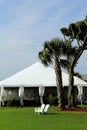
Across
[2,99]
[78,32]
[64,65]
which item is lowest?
[2,99]

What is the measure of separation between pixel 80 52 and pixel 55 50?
3.73 meters

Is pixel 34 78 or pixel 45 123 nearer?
pixel 45 123

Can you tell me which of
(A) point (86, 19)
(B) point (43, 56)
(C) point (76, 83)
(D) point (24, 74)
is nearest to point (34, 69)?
(D) point (24, 74)

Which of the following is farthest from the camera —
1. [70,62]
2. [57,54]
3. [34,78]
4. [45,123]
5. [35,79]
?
[34,78]

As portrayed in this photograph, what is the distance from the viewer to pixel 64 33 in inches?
1900

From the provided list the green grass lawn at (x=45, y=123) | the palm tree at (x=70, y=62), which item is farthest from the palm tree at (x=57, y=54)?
the green grass lawn at (x=45, y=123)

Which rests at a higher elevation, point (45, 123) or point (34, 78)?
point (34, 78)

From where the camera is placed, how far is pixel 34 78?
5588 cm

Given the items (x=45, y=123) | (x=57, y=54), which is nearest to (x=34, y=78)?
(x=57, y=54)

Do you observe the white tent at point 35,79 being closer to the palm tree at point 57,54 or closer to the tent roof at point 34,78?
the tent roof at point 34,78

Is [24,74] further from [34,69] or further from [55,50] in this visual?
[55,50]

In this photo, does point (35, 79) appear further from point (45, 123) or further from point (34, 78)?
point (45, 123)

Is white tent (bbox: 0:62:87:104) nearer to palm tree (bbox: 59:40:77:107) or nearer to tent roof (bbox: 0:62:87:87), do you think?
tent roof (bbox: 0:62:87:87)

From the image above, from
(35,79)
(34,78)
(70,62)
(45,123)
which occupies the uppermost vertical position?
(70,62)
